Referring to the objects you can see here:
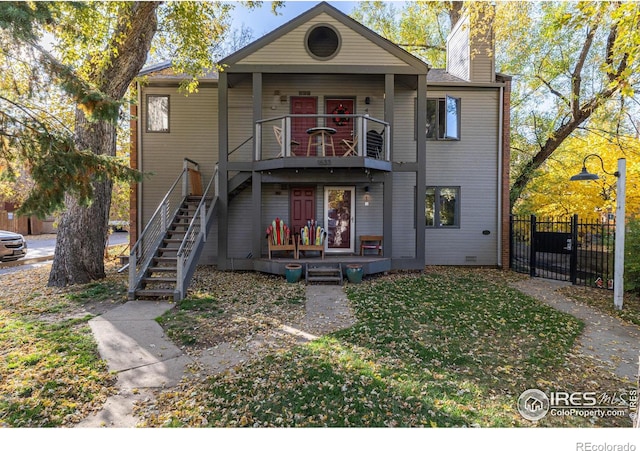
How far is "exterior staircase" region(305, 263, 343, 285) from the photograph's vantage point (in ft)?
26.2

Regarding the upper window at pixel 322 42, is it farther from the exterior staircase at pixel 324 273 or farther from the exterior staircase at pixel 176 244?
the exterior staircase at pixel 324 273

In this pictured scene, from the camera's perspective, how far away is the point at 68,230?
7.43 meters

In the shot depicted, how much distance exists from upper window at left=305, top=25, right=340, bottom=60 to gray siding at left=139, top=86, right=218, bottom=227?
3378 mm

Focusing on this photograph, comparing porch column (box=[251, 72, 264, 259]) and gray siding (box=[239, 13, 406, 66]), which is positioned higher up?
gray siding (box=[239, 13, 406, 66])

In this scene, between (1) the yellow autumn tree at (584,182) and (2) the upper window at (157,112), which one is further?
(1) the yellow autumn tree at (584,182)

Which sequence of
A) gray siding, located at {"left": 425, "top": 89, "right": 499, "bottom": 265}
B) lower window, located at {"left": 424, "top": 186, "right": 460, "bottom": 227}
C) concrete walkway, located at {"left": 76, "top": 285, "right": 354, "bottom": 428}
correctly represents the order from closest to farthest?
1. concrete walkway, located at {"left": 76, "top": 285, "right": 354, "bottom": 428}
2. gray siding, located at {"left": 425, "top": 89, "right": 499, "bottom": 265}
3. lower window, located at {"left": 424, "top": 186, "right": 460, "bottom": 227}

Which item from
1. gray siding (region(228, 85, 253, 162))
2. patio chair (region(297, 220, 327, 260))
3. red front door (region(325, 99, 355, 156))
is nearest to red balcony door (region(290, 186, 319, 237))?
patio chair (region(297, 220, 327, 260))

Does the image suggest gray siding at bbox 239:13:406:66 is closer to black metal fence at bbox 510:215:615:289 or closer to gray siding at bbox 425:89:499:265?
gray siding at bbox 425:89:499:265

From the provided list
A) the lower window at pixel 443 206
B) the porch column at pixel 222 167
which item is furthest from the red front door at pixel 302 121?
the lower window at pixel 443 206

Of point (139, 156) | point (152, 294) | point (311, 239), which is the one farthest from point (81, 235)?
point (311, 239)

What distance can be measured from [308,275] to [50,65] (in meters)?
6.19

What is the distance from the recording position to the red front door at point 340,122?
10.2 metres

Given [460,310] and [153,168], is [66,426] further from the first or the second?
[153,168]

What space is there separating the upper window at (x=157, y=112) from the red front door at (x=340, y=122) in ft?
16.9
